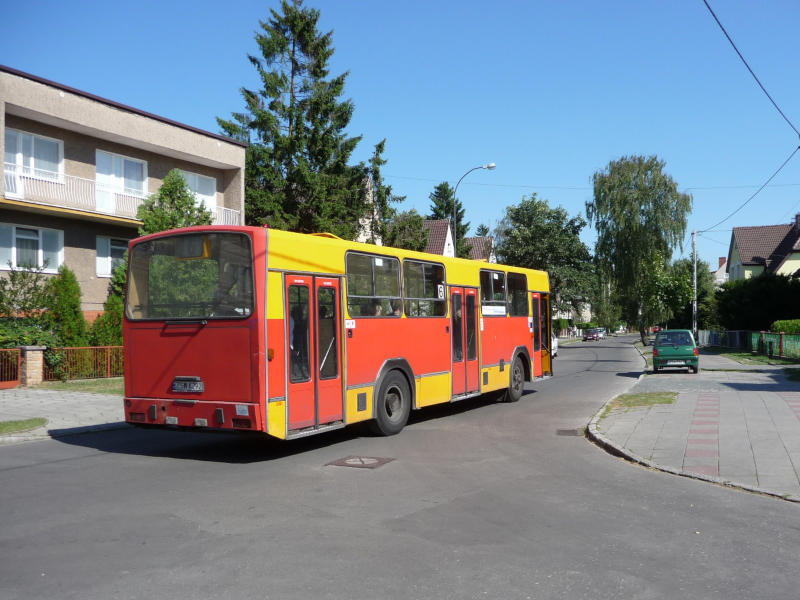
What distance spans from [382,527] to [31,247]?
2291 cm

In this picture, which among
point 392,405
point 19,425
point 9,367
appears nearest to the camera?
point 392,405

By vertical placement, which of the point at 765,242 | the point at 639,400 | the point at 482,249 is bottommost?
the point at 639,400

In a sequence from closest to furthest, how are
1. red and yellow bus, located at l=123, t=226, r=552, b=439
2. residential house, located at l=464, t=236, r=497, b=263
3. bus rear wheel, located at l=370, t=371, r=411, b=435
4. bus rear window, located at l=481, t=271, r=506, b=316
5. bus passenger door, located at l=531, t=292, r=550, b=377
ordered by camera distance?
red and yellow bus, located at l=123, t=226, r=552, b=439 → bus rear wheel, located at l=370, t=371, r=411, b=435 → bus rear window, located at l=481, t=271, r=506, b=316 → bus passenger door, located at l=531, t=292, r=550, b=377 → residential house, located at l=464, t=236, r=497, b=263

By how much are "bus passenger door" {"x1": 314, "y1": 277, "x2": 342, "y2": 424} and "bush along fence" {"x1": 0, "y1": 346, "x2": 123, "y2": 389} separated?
13.4 meters

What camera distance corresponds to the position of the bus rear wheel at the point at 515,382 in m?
17.1

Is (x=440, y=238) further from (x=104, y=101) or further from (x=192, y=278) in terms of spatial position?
(x=192, y=278)

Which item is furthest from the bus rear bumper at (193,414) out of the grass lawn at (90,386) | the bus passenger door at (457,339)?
the grass lawn at (90,386)

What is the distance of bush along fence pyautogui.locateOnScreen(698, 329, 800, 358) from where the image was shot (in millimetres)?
32875

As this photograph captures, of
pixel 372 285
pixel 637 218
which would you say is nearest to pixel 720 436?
pixel 372 285

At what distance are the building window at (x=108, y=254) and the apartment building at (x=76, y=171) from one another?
0.04 metres

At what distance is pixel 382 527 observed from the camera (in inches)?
245

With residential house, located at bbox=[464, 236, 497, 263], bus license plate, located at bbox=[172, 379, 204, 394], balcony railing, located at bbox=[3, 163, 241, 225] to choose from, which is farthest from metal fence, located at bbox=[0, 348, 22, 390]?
residential house, located at bbox=[464, 236, 497, 263]

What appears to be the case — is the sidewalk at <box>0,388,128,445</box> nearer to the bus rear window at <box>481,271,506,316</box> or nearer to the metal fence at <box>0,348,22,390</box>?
the metal fence at <box>0,348,22,390</box>

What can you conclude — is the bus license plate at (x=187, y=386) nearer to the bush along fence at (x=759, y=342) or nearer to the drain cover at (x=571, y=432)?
the drain cover at (x=571, y=432)
